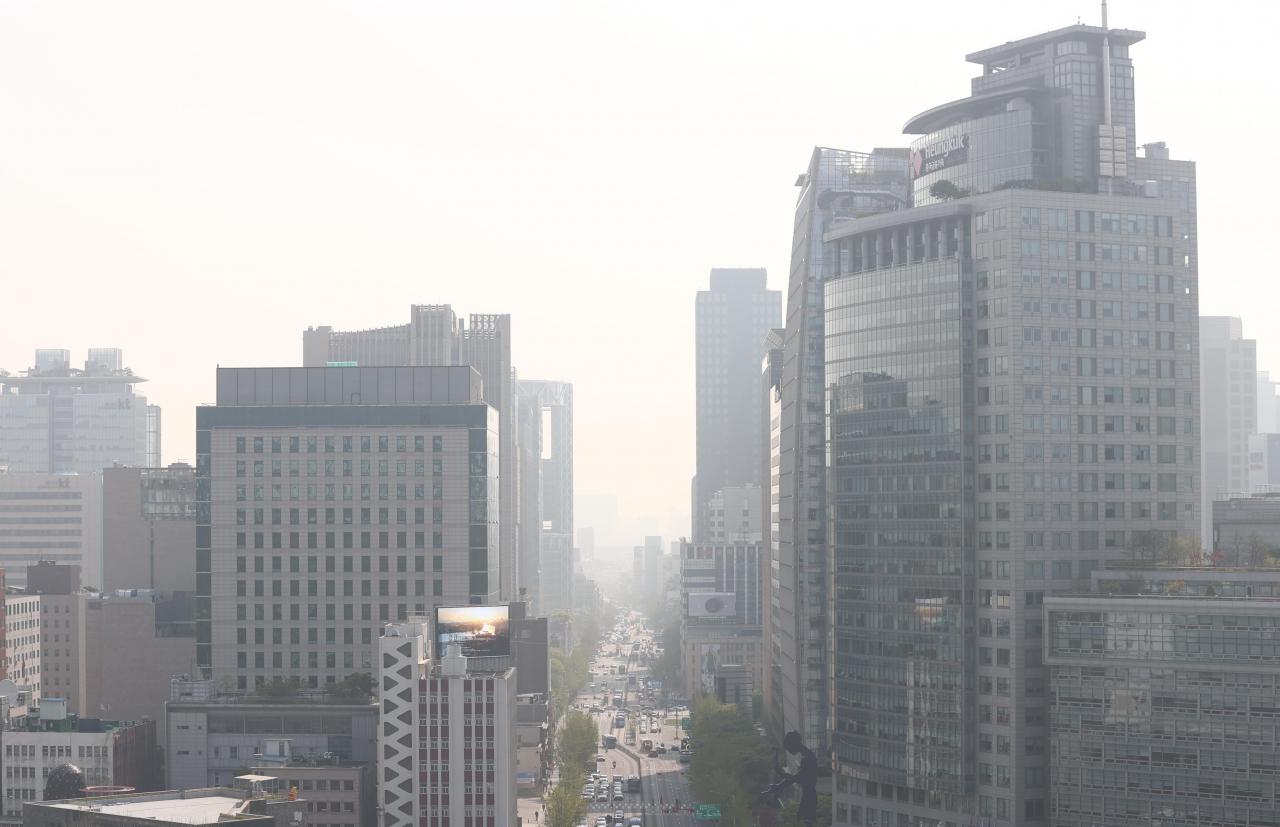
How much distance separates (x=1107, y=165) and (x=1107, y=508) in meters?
40.4

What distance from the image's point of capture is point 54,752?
174250 millimetres

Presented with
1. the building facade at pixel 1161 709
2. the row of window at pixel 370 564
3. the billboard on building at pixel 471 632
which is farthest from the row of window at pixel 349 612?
the building facade at pixel 1161 709

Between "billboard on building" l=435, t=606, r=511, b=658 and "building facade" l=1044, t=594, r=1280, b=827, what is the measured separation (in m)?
61.9

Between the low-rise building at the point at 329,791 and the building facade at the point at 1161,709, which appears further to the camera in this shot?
the low-rise building at the point at 329,791

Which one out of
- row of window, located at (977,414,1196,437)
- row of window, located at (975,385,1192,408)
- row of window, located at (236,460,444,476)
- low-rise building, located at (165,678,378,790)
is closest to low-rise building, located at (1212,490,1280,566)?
row of window, located at (977,414,1196,437)

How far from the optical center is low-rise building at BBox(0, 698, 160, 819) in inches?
6836

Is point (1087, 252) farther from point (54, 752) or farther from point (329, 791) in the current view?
point (54, 752)

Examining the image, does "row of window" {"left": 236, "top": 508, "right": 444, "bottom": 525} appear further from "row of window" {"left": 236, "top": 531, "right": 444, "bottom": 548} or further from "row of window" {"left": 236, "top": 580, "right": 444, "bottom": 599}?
"row of window" {"left": 236, "top": 580, "right": 444, "bottom": 599}

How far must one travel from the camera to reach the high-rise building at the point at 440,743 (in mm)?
149250

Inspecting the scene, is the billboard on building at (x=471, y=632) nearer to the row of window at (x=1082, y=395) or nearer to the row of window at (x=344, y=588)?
the row of window at (x=344, y=588)

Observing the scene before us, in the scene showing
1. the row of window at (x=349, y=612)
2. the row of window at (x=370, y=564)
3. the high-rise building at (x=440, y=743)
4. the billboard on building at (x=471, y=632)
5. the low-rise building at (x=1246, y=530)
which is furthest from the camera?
the row of window at (x=370, y=564)

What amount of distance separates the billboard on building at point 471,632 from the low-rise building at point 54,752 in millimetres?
51651

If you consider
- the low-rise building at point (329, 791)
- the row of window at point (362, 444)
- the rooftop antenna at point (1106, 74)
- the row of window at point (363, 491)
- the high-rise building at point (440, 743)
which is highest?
the rooftop antenna at point (1106, 74)

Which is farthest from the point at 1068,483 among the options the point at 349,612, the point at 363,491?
the point at 349,612
